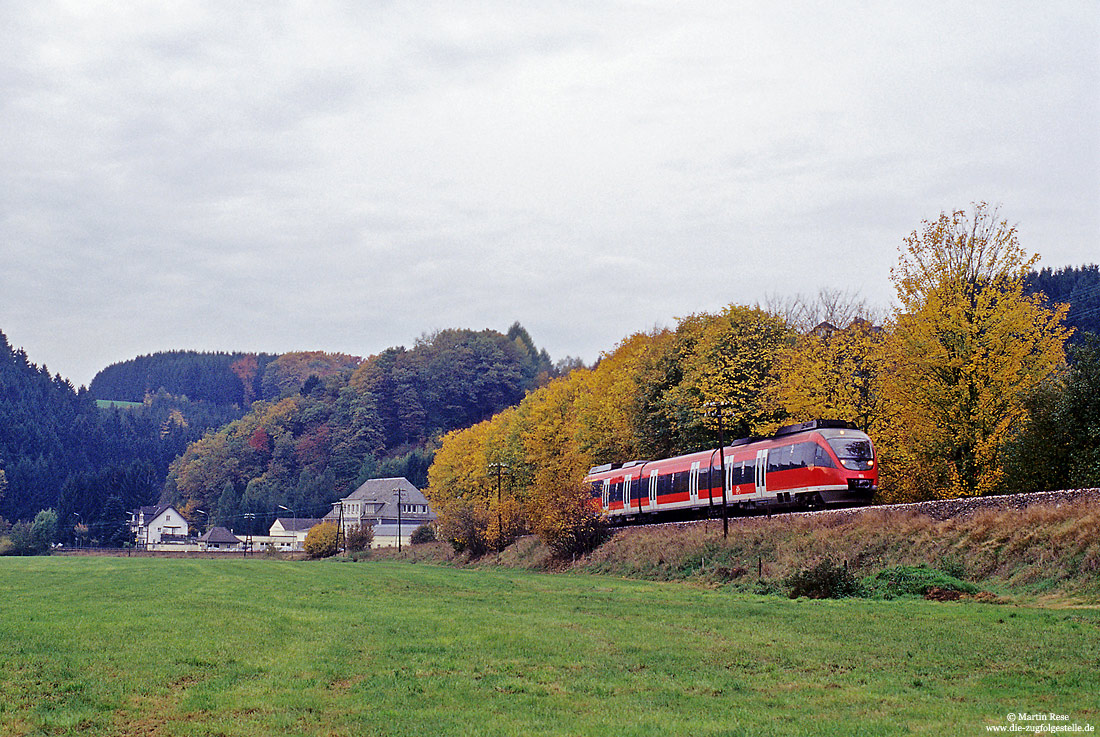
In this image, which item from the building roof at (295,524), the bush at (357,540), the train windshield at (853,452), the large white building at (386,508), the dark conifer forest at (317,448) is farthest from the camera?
the dark conifer forest at (317,448)

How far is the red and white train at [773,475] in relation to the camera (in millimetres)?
40281

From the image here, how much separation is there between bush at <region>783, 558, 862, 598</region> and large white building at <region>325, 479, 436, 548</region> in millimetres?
116968

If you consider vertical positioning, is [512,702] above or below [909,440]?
below

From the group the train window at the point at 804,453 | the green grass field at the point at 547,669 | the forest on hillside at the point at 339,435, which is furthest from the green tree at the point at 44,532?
the train window at the point at 804,453

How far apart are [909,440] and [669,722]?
105 ft

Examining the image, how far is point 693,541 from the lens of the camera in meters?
44.4

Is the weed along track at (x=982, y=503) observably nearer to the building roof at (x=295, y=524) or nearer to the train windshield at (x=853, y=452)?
the train windshield at (x=853, y=452)

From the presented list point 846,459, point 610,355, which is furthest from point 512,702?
point 610,355

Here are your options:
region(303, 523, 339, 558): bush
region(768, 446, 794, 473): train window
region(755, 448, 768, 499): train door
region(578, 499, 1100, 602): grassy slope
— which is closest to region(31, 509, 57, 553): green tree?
region(303, 523, 339, 558): bush

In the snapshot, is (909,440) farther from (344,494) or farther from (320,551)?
(344,494)

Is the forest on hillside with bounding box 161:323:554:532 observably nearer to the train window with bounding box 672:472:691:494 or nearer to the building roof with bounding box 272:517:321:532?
the building roof with bounding box 272:517:321:532

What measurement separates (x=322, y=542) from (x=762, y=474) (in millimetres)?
67224

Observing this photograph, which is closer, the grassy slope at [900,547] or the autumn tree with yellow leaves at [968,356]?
the grassy slope at [900,547]

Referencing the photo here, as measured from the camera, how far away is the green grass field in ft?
40.4
